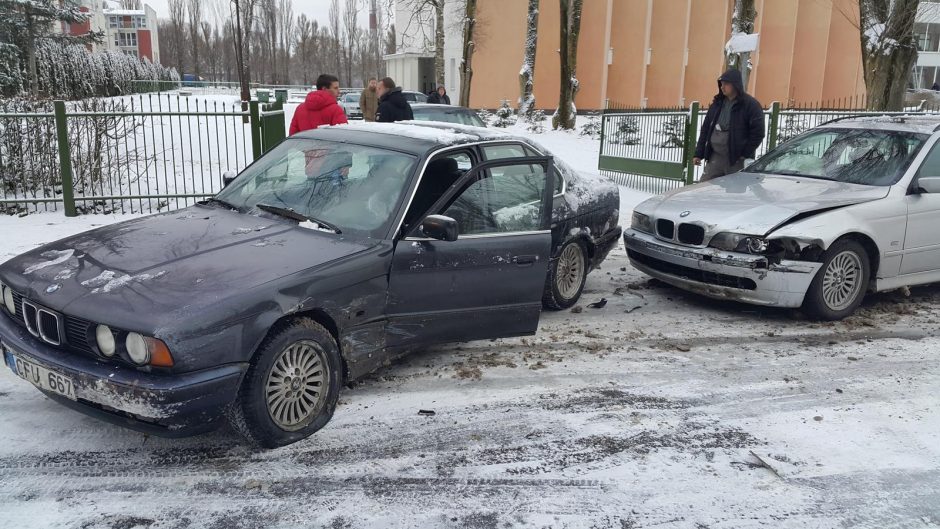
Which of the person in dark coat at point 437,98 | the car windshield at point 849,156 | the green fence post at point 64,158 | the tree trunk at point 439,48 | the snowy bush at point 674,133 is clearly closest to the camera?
the car windshield at point 849,156

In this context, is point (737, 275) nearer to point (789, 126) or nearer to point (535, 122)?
point (789, 126)

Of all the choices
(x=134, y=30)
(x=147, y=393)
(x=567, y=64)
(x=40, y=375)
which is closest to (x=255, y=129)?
(x=40, y=375)

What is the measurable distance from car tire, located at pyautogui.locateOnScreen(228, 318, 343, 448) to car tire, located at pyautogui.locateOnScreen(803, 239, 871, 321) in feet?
13.5

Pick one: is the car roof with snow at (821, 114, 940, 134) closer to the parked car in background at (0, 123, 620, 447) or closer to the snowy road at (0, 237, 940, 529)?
the snowy road at (0, 237, 940, 529)

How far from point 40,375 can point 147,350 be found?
0.74m

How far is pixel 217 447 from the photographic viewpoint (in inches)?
151

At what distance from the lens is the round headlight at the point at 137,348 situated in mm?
3285

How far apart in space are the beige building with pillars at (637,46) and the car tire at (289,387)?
33190mm

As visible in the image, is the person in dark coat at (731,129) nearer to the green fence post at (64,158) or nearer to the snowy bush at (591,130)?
the green fence post at (64,158)

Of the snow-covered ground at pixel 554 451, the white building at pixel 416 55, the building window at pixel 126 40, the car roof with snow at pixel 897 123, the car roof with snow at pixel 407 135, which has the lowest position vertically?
the snow-covered ground at pixel 554 451

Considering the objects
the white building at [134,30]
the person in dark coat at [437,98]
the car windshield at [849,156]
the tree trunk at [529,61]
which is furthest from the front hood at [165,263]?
the white building at [134,30]

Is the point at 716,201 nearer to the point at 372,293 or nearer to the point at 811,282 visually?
the point at 811,282

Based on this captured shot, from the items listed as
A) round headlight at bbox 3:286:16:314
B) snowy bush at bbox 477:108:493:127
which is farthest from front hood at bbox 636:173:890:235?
snowy bush at bbox 477:108:493:127

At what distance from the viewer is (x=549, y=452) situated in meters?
3.87
